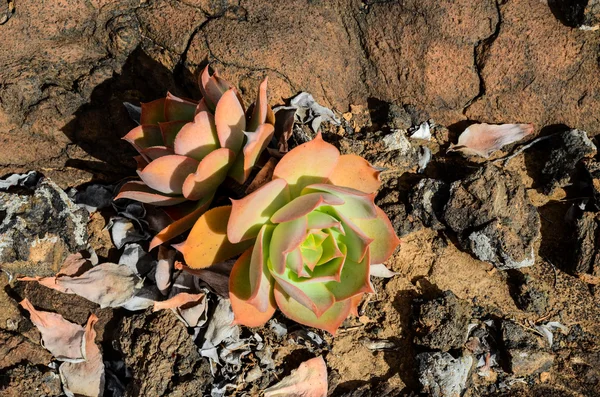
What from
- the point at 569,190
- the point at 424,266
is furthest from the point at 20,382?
the point at 569,190

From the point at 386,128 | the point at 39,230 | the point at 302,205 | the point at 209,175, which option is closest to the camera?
the point at 302,205

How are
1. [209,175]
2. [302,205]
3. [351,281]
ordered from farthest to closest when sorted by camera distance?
1. [209,175]
2. [351,281]
3. [302,205]

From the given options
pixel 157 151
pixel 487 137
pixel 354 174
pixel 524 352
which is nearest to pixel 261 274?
pixel 354 174

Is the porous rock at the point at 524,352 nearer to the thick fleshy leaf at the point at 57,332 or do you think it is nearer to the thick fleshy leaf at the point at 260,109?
the thick fleshy leaf at the point at 260,109

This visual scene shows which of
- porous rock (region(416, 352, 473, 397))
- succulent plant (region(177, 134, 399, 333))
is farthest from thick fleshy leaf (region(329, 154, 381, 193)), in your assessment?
porous rock (region(416, 352, 473, 397))

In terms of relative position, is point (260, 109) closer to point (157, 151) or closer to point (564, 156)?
point (157, 151)

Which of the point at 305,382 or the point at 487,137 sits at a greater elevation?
the point at 487,137
